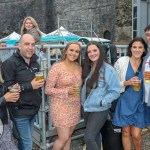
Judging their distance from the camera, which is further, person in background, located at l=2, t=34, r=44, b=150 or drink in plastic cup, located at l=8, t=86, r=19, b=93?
person in background, located at l=2, t=34, r=44, b=150

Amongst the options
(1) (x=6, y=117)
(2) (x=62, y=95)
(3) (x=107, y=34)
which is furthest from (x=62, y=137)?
(3) (x=107, y=34)

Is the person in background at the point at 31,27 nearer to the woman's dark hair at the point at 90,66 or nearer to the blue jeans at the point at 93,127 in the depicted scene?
the woman's dark hair at the point at 90,66

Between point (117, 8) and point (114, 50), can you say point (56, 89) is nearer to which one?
point (114, 50)

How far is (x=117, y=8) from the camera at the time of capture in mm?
20172

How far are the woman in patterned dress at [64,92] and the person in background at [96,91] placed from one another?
13 centimetres

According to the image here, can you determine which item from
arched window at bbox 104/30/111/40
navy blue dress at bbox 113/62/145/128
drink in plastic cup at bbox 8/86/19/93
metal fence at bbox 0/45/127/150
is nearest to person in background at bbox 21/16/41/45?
metal fence at bbox 0/45/127/150

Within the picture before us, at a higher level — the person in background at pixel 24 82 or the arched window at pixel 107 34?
the arched window at pixel 107 34

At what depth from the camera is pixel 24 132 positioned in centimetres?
311

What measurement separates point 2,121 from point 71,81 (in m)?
0.96

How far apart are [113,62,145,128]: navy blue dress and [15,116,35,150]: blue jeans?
1.11 m

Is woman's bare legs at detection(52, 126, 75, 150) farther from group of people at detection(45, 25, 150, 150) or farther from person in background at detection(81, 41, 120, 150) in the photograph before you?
person in background at detection(81, 41, 120, 150)

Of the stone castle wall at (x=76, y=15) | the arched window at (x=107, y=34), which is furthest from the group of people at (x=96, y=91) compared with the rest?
the arched window at (x=107, y=34)

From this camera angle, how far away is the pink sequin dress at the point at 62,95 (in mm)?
3297

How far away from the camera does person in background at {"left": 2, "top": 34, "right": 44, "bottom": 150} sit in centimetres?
292
